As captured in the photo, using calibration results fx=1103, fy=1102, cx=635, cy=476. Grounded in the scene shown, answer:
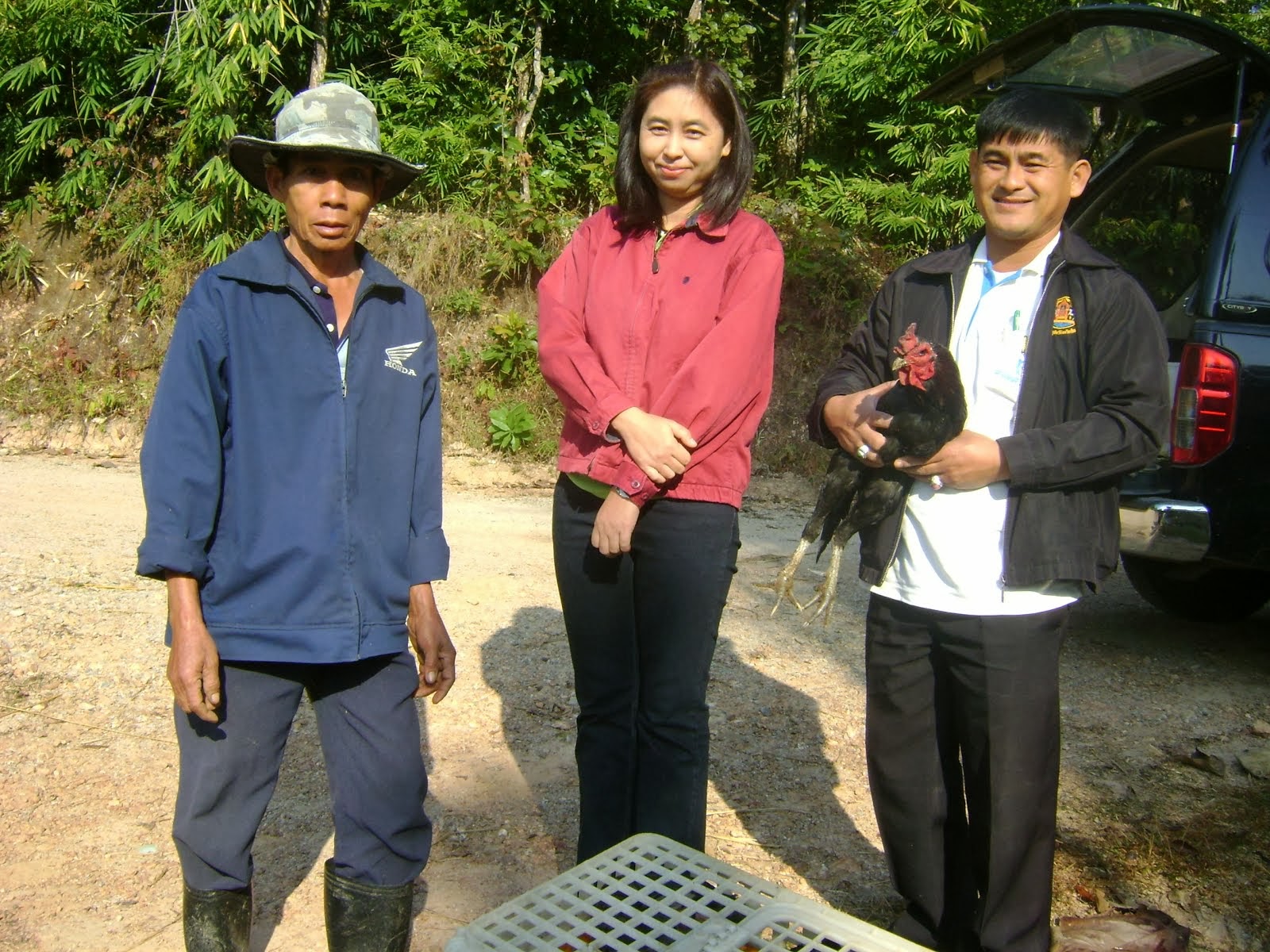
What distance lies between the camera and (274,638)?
226 cm

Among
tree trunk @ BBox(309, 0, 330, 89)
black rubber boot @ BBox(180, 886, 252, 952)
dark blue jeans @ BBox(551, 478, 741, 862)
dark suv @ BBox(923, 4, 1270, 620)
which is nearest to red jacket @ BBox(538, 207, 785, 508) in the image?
dark blue jeans @ BBox(551, 478, 741, 862)

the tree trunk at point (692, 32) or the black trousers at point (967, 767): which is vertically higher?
the tree trunk at point (692, 32)

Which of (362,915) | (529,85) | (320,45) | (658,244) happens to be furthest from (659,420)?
(320,45)

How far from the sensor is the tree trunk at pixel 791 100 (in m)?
11.6

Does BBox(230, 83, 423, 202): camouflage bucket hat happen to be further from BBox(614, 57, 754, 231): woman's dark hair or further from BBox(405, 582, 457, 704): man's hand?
BBox(405, 582, 457, 704): man's hand

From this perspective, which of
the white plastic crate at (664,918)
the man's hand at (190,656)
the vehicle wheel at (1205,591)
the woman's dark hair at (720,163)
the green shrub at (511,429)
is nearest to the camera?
the white plastic crate at (664,918)

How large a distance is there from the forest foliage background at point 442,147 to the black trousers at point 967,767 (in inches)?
276

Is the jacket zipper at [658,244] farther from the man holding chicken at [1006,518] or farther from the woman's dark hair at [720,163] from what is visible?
the man holding chicken at [1006,518]

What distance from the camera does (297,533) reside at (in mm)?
2283

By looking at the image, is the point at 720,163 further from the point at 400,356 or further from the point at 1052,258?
the point at 400,356

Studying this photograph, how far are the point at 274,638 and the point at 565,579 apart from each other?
0.74 metres

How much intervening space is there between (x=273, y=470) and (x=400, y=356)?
0.38 metres

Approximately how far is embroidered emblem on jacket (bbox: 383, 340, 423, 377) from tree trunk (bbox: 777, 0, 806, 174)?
994cm

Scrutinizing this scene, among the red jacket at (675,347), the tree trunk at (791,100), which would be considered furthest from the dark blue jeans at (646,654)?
the tree trunk at (791,100)
